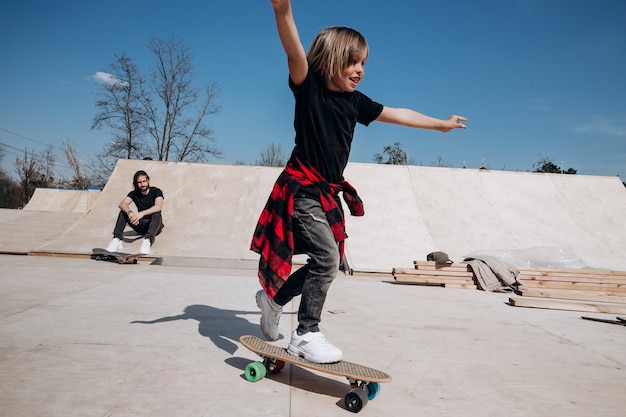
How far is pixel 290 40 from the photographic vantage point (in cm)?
201

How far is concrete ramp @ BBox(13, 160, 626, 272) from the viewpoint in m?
7.34

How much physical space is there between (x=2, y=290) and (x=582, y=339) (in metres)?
5.16

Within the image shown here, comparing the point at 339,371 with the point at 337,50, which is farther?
the point at 337,50

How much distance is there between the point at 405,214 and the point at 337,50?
6385 mm

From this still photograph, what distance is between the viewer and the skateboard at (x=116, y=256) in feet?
20.6

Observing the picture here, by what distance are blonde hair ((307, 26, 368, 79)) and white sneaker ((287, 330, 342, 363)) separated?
4.72ft

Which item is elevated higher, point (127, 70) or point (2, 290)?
point (127, 70)

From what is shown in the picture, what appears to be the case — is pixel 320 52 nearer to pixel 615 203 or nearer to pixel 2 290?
pixel 2 290

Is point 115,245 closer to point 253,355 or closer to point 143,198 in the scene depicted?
point 143,198

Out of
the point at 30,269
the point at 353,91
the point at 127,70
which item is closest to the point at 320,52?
the point at 353,91

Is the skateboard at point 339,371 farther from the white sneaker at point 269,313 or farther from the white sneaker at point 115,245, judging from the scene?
the white sneaker at point 115,245

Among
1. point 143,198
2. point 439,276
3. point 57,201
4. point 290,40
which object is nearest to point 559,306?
point 439,276

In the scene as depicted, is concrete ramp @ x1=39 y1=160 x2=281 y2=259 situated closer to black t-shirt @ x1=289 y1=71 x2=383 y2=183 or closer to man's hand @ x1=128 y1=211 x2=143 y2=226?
man's hand @ x1=128 y1=211 x2=143 y2=226

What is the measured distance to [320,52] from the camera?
230 cm
